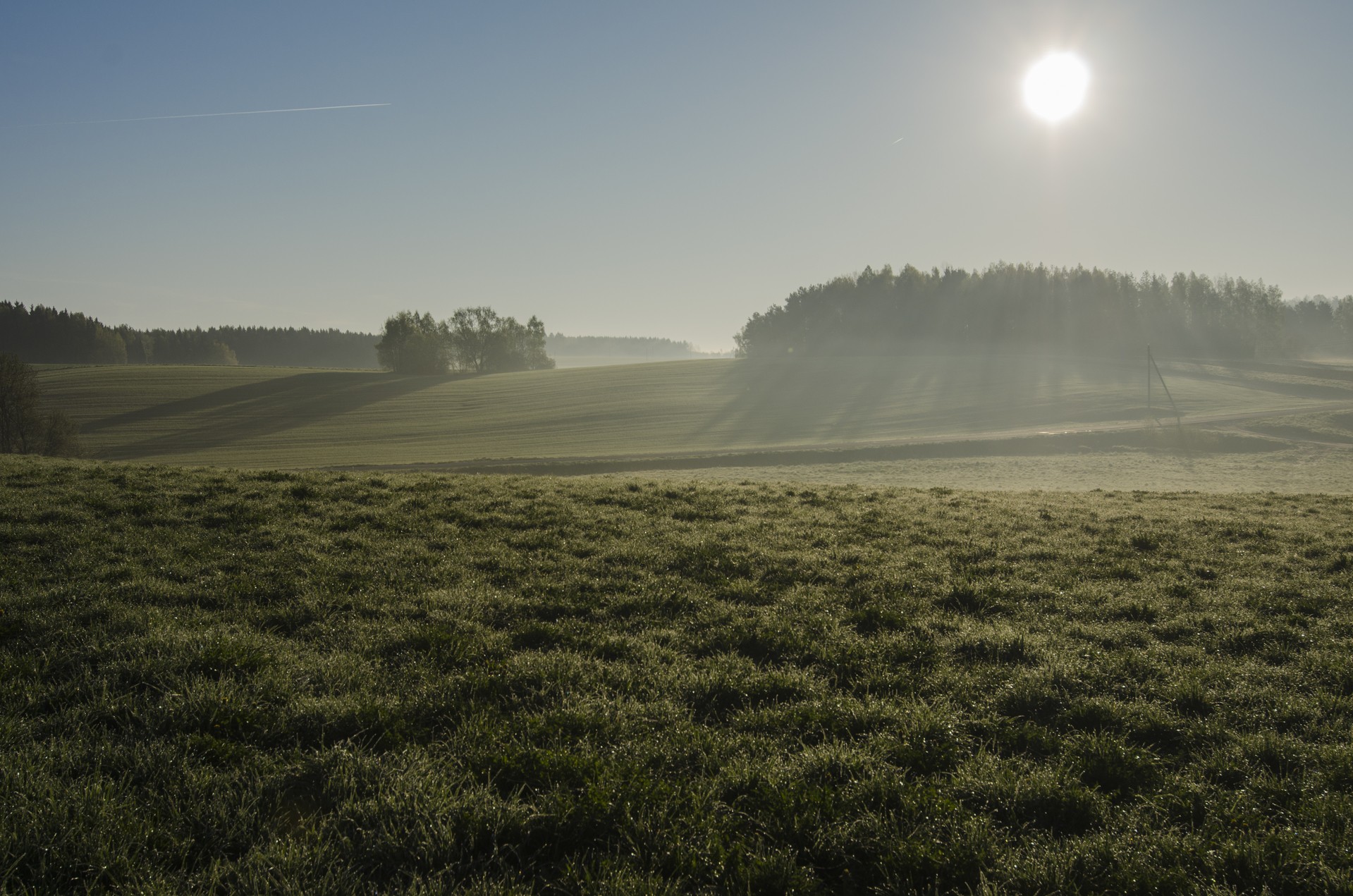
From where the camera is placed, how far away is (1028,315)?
344 feet

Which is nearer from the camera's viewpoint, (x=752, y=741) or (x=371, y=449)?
(x=752, y=741)

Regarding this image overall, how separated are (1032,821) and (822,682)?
6.20 feet

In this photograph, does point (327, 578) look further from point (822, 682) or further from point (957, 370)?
point (957, 370)

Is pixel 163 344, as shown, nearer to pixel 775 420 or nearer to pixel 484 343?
pixel 484 343

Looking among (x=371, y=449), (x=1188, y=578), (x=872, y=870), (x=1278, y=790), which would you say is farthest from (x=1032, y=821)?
(x=371, y=449)

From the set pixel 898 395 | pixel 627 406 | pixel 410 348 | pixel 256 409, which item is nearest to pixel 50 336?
pixel 410 348

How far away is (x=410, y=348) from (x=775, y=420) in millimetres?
66797

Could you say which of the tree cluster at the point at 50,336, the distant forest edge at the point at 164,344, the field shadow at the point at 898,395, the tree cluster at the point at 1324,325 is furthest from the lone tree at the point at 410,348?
the tree cluster at the point at 1324,325

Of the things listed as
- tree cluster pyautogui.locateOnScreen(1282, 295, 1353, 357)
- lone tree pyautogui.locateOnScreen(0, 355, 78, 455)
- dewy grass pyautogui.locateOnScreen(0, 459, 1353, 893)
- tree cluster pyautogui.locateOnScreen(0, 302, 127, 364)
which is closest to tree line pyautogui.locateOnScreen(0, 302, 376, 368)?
tree cluster pyautogui.locateOnScreen(0, 302, 127, 364)

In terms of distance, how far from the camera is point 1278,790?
416cm

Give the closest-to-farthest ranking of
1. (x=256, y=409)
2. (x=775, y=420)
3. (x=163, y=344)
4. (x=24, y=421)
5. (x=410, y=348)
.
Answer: (x=24, y=421) < (x=775, y=420) < (x=256, y=409) < (x=410, y=348) < (x=163, y=344)

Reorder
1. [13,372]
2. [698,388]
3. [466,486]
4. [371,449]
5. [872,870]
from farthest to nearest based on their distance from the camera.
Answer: [698,388], [371,449], [13,372], [466,486], [872,870]

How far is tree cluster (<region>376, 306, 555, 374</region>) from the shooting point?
4063 inches

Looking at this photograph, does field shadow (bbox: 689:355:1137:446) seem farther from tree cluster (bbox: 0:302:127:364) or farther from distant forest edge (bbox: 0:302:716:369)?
tree cluster (bbox: 0:302:127:364)
